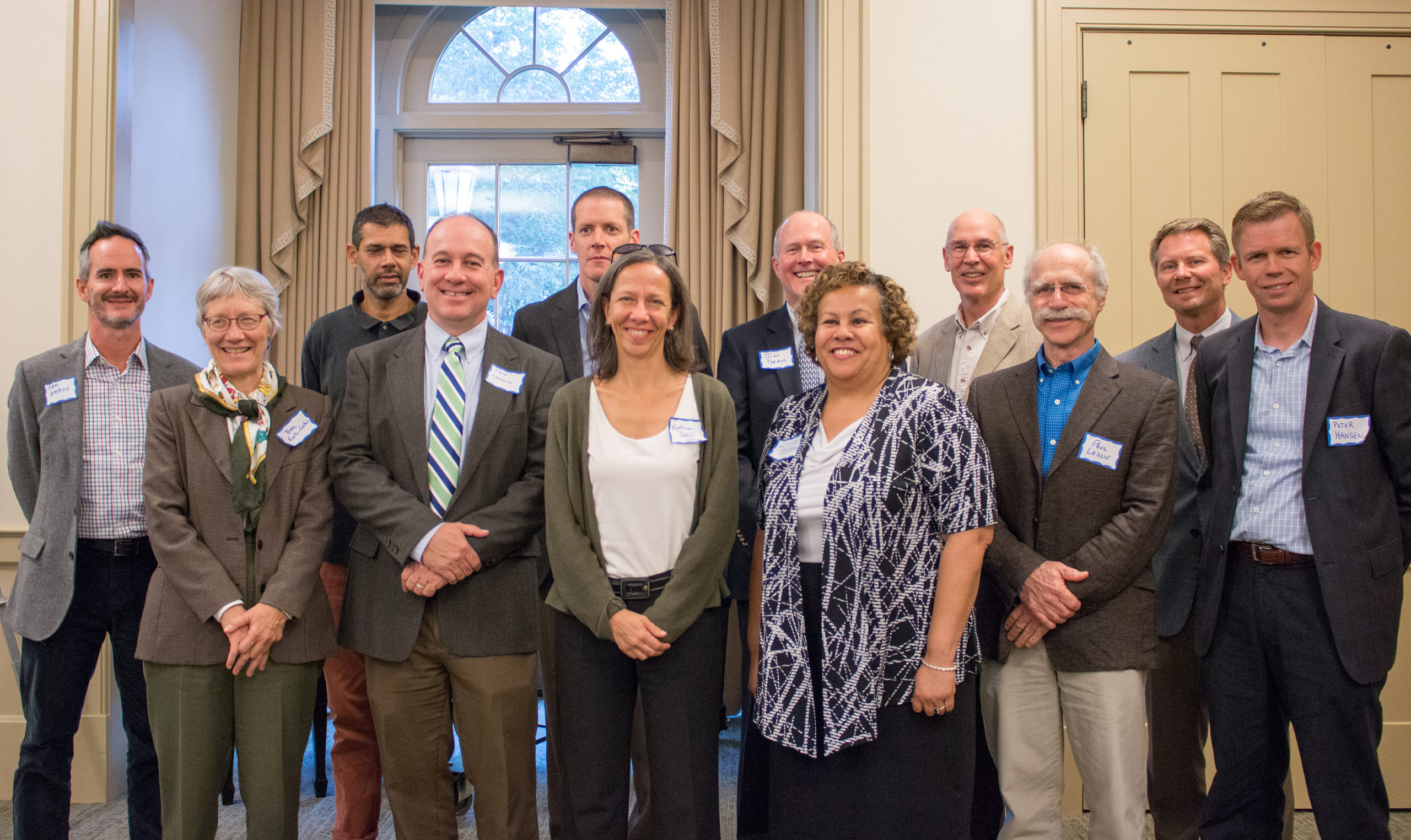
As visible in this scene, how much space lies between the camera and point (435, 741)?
221cm

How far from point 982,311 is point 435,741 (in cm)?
188

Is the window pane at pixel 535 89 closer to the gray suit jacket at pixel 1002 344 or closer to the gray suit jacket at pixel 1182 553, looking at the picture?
the gray suit jacket at pixel 1002 344

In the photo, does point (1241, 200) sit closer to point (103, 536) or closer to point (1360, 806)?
point (1360, 806)

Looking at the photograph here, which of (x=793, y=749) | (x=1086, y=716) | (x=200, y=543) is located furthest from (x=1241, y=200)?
(x=200, y=543)

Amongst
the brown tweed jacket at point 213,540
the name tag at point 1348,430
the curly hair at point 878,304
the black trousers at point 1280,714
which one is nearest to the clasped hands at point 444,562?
the brown tweed jacket at point 213,540

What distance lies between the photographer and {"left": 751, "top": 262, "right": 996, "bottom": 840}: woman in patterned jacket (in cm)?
186

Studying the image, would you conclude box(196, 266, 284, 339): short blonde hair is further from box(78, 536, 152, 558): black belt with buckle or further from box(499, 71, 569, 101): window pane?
box(499, 71, 569, 101): window pane

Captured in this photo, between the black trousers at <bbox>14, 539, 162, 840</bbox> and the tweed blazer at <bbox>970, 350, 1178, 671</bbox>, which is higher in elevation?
the tweed blazer at <bbox>970, 350, 1178, 671</bbox>

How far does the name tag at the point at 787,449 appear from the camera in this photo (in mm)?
2021

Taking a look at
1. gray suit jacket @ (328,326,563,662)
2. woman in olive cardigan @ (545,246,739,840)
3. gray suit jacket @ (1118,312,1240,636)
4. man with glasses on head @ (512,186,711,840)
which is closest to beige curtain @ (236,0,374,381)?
man with glasses on head @ (512,186,711,840)

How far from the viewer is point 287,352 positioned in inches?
167

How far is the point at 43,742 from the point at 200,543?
0.86 metres

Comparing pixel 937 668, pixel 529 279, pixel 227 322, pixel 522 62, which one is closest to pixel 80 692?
pixel 227 322

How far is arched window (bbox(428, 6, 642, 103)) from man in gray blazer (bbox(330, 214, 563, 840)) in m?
2.50
